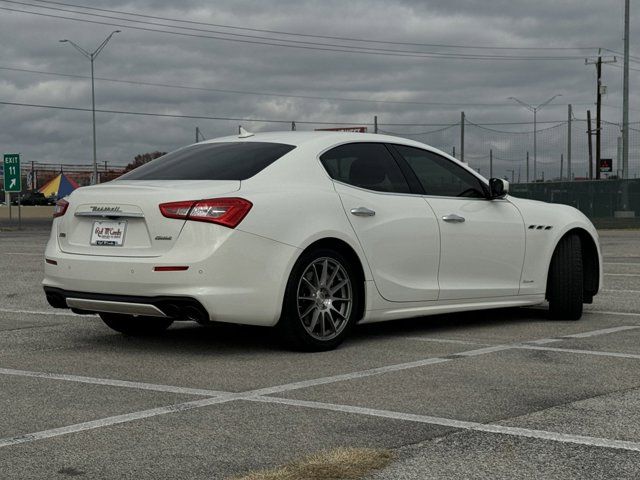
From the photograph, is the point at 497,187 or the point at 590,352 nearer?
the point at 590,352

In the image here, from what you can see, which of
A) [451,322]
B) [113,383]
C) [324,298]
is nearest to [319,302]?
[324,298]

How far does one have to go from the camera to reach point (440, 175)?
8414mm

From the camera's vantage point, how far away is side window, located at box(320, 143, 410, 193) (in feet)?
25.1

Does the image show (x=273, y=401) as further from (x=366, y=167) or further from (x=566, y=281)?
(x=566, y=281)

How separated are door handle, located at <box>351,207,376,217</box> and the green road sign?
116 ft

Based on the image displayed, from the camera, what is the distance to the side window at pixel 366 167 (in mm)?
7652

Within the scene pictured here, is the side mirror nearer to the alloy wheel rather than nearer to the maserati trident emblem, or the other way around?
the alloy wheel

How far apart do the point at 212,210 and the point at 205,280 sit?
0.46 meters

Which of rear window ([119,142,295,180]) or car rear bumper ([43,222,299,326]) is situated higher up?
rear window ([119,142,295,180])

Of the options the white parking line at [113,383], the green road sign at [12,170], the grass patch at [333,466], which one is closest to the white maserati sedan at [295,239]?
the white parking line at [113,383]

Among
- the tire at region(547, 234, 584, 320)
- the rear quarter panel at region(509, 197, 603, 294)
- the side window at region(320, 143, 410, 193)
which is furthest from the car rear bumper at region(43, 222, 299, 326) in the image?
the tire at region(547, 234, 584, 320)

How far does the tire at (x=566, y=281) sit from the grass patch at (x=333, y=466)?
5107 millimetres

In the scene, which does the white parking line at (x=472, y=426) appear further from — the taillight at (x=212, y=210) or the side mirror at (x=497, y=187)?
the side mirror at (x=497, y=187)

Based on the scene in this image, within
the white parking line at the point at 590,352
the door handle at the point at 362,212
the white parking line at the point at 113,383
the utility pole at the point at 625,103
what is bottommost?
the white parking line at the point at 590,352
